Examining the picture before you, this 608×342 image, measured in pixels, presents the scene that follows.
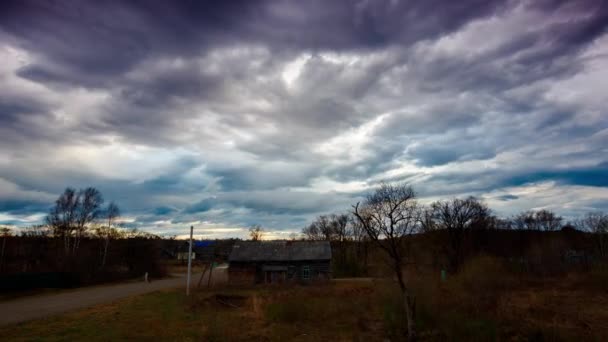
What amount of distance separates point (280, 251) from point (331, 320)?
25.3 meters

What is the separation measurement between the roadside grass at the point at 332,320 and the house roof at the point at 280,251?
17.2 metres

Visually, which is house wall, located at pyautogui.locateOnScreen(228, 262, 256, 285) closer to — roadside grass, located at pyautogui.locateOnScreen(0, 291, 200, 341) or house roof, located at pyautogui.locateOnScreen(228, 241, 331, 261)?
house roof, located at pyautogui.locateOnScreen(228, 241, 331, 261)

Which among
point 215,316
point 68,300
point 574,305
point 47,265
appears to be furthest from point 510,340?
point 47,265

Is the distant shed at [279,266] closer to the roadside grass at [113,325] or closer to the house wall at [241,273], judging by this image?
the house wall at [241,273]

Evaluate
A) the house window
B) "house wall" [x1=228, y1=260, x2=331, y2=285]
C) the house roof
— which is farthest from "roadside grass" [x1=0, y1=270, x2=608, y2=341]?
the house window

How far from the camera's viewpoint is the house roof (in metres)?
40.9

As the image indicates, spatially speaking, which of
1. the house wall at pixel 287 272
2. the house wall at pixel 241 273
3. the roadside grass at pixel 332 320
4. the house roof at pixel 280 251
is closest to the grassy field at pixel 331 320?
the roadside grass at pixel 332 320

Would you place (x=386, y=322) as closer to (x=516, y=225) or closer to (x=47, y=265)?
(x=47, y=265)

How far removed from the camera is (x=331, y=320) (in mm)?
17500

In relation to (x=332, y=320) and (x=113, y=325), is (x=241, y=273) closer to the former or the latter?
(x=332, y=320)

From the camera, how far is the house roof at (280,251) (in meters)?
40.9

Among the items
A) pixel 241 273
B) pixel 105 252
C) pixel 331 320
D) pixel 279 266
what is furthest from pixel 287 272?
pixel 331 320

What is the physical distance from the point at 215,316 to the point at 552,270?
151 feet

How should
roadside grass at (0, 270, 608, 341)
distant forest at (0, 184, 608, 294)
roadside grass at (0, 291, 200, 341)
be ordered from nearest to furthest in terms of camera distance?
roadside grass at (0, 270, 608, 341) → roadside grass at (0, 291, 200, 341) → distant forest at (0, 184, 608, 294)
